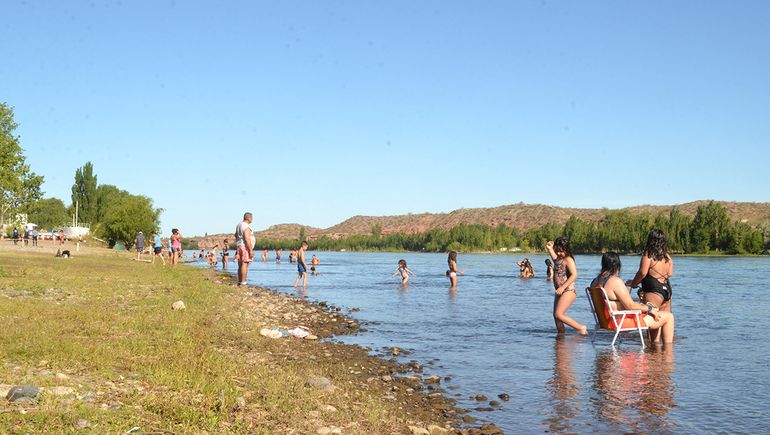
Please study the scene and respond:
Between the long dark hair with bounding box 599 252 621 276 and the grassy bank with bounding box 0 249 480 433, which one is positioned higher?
the long dark hair with bounding box 599 252 621 276

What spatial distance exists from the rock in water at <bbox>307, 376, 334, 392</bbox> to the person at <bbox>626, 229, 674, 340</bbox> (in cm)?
730

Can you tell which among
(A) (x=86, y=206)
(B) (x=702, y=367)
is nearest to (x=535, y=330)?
(B) (x=702, y=367)

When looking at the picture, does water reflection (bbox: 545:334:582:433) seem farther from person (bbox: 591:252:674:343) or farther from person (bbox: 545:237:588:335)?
person (bbox: 591:252:674:343)

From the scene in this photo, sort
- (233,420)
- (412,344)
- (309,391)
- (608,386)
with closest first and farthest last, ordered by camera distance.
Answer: (233,420)
(309,391)
(608,386)
(412,344)

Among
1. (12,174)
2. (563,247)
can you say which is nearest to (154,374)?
(563,247)

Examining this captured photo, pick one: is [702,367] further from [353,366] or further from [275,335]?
[275,335]

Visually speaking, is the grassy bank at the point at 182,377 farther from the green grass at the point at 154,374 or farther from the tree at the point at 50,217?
the tree at the point at 50,217

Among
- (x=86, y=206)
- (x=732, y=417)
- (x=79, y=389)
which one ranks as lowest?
(x=732, y=417)

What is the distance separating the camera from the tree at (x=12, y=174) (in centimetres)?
4394

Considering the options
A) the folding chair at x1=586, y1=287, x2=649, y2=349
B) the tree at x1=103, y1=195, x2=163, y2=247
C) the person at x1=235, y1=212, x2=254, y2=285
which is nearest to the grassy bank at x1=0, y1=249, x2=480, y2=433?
the person at x1=235, y1=212, x2=254, y2=285

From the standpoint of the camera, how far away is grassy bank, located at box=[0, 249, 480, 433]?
19.7 feet

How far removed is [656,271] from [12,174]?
44.1m

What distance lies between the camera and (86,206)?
4523 inches

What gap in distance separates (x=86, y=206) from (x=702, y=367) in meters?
119
